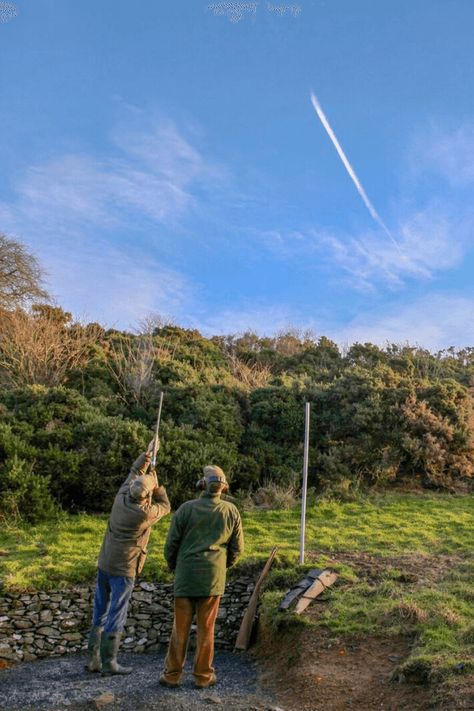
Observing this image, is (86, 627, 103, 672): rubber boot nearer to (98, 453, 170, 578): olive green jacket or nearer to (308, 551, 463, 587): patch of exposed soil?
(98, 453, 170, 578): olive green jacket

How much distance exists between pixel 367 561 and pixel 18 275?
778 inches

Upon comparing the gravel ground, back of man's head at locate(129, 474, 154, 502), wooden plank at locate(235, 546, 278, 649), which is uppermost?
back of man's head at locate(129, 474, 154, 502)

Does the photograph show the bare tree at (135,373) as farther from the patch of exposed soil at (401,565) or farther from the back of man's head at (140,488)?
the back of man's head at (140,488)

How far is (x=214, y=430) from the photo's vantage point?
52.6 ft

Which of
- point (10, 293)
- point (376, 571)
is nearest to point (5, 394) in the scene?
point (10, 293)

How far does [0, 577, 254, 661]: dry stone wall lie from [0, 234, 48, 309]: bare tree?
17272 millimetres

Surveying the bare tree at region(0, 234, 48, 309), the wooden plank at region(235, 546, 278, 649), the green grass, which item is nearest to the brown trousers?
the wooden plank at region(235, 546, 278, 649)

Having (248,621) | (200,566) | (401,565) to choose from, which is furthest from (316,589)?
(200,566)

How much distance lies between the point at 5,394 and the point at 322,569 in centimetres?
1049

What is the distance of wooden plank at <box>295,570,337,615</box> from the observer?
8.08 m

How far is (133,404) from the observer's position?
1827 centimetres

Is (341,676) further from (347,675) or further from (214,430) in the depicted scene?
(214,430)

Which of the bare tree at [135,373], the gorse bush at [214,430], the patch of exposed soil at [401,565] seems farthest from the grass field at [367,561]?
the bare tree at [135,373]

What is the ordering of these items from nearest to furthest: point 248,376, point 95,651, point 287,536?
point 95,651 → point 287,536 → point 248,376
